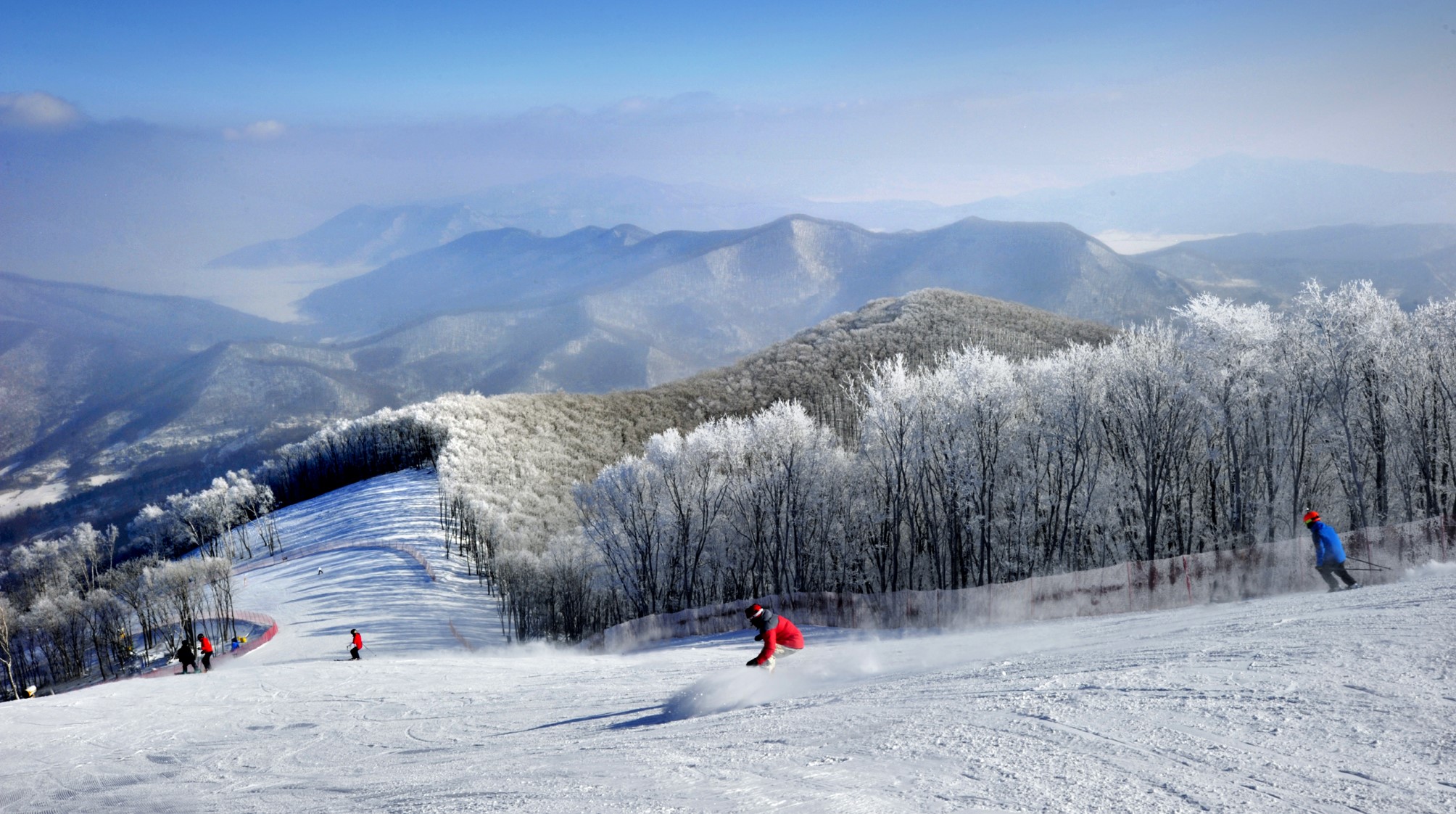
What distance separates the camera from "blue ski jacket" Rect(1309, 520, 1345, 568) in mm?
18906

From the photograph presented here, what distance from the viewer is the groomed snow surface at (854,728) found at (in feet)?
29.6

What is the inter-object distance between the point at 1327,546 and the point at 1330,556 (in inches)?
10.0

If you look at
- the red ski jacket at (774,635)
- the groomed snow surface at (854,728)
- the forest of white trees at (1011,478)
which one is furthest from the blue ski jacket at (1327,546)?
the forest of white trees at (1011,478)

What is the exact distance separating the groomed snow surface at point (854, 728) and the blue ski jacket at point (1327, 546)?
178 centimetres

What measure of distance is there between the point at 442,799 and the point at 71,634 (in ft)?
266

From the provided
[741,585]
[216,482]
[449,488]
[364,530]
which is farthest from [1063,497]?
[216,482]

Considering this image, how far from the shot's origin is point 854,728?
39.7 feet

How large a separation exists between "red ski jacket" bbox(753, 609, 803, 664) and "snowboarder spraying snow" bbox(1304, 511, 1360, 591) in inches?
501

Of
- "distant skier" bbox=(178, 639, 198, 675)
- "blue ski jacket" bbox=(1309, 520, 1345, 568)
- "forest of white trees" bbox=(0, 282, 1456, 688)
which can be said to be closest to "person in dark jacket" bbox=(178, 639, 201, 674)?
"distant skier" bbox=(178, 639, 198, 675)

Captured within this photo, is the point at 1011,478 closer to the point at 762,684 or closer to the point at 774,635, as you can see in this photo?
the point at 774,635

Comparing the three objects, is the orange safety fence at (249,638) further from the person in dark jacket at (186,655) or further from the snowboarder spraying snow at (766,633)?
the snowboarder spraying snow at (766,633)

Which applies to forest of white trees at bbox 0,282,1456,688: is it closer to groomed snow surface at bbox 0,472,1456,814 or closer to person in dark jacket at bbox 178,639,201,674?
person in dark jacket at bbox 178,639,201,674

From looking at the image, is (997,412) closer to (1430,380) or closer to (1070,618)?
(1430,380)

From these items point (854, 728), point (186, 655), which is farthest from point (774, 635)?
point (186, 655)
